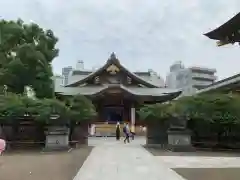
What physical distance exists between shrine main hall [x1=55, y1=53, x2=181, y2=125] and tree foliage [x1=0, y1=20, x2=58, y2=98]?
24.0 feet

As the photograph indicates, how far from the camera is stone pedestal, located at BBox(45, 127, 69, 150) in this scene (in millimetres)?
19031

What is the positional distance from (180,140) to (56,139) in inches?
264

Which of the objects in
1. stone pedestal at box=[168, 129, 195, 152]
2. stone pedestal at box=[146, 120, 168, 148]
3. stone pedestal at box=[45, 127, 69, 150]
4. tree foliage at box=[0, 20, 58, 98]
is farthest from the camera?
tree foliage at box=[0, 20, 58, 98]

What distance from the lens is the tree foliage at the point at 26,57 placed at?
32.6 m

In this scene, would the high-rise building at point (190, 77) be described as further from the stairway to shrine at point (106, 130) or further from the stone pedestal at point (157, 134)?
the stone pedestal at point (157, 134)

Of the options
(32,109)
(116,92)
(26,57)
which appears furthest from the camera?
(116,92)

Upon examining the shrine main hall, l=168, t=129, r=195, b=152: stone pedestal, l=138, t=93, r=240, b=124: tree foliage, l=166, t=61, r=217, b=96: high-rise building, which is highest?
l=166, t=61, r=217, b=96: high-rise building

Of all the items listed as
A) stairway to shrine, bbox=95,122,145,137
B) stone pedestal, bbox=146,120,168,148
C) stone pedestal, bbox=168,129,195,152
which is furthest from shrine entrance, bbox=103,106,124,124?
stone pedestal, bbox=168,129,195,152

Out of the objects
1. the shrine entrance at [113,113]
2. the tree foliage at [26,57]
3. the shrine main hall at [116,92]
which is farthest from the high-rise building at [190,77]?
the tree foliage at [26,57]

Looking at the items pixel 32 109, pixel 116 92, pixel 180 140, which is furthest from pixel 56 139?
pixel 116 92

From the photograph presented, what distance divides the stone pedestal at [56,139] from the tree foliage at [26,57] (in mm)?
14599

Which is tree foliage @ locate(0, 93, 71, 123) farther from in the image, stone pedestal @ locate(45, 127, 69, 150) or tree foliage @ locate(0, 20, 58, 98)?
tree foliage @ locate(0, 20, 58, 98)

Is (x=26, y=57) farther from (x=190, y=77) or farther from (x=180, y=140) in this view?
(x=190, y=77)

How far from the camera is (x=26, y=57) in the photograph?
32.3 m
